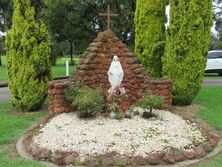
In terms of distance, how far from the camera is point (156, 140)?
6.95m

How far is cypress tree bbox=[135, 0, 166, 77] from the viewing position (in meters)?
12.6

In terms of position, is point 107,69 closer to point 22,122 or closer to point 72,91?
point 72,91

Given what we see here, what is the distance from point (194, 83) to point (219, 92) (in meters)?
4.10

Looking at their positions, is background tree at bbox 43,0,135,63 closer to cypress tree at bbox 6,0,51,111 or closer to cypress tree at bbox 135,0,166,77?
cypress tree at bbox 135,0,166,77

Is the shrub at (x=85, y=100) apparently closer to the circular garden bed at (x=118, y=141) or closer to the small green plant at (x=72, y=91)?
the small green plant at (x=72, y=91)

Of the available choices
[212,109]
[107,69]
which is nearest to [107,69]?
[107,69]

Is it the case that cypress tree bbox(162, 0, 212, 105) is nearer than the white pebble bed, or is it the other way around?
the white pebble bed

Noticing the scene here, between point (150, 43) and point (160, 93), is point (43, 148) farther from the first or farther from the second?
point (150, 43)

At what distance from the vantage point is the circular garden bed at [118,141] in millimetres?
6348

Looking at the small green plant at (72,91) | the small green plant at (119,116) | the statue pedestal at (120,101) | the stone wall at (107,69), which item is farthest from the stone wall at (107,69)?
the small green plant at (119,116)

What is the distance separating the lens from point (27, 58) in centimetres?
1099

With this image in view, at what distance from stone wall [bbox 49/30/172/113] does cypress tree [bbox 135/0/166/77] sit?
2.59m

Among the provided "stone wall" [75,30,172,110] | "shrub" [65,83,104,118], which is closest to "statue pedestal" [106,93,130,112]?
"shrub" [65,83,104,118]

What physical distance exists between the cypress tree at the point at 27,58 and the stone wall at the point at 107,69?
1776mm
